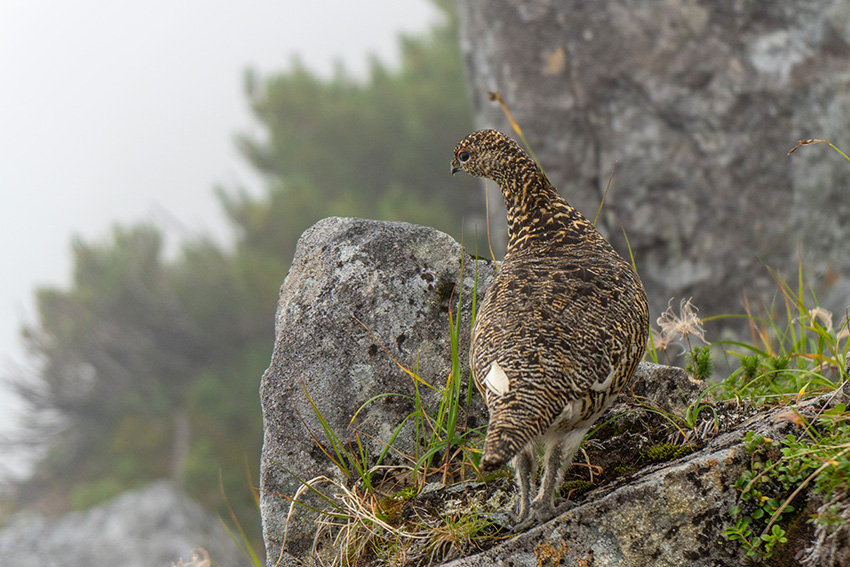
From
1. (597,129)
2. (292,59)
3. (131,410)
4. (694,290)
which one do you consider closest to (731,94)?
(597,129)

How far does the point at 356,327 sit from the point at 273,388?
491 mm

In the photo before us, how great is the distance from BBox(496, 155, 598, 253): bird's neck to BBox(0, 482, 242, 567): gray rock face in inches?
505

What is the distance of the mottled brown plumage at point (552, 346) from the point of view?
7.50 ft

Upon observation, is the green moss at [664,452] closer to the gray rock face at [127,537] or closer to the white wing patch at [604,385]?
the white wing patch at [604,385]

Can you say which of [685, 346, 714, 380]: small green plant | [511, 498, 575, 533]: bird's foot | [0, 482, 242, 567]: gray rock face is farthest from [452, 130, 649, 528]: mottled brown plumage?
[0, 482, 242, 567]: gray rock face

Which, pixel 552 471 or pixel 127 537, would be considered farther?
pixel 127 537

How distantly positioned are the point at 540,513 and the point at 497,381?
58 centimetres

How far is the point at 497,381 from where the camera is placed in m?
2.38

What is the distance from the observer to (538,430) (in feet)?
7.31

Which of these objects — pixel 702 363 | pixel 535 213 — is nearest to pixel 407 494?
pixel 535 213

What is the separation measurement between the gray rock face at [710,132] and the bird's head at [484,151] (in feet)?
15.2

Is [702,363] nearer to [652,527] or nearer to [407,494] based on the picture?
[652,527]

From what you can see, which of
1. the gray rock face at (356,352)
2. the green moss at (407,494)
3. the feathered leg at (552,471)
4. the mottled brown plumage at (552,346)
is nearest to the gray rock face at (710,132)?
the gray rock face at (356,352)

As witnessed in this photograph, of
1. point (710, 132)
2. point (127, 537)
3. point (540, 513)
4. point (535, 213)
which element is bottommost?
point (540, 513)
